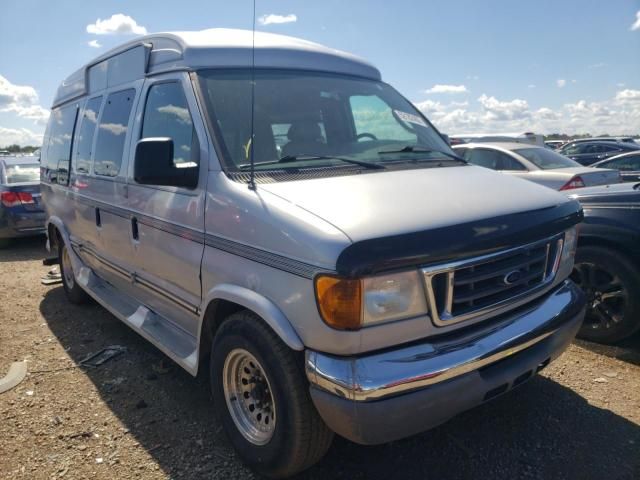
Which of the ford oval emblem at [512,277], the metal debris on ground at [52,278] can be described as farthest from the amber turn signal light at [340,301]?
the metal debris on ground at [52,278]

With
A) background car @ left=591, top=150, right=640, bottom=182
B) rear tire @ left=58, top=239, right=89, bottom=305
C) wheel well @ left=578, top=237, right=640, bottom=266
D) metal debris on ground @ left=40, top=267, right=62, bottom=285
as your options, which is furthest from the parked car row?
background car @ left=591, top=150, right=640, bottom=182

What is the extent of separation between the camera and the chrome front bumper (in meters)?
2.09

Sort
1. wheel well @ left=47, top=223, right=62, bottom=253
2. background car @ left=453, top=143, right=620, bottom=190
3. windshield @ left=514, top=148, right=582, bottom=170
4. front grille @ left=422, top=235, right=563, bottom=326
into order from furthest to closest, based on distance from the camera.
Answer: windshield @ left=514, top=148, right=582, bottom=170 < background car @ left=453, top=143, right=620, bottom=190 < wheel well @ left=47, top=223, right=62, bottom=253 < front grille @ left=422, top=235, right=563, bottom=326

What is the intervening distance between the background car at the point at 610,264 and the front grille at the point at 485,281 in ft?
5.34

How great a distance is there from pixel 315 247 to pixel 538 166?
7586mm

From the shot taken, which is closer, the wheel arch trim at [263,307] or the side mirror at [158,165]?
the wheel arch trim at [263,307]

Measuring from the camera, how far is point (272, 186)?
253 cm

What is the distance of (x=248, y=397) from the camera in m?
2.79

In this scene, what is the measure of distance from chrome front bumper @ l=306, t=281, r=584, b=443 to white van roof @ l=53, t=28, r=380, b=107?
2.00 m

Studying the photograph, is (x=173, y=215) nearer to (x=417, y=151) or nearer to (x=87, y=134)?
(x=417, y=151)

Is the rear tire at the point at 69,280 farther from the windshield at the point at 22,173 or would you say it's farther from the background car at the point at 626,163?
the background car at the point at 626,163

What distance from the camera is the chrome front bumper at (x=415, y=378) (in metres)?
2.09

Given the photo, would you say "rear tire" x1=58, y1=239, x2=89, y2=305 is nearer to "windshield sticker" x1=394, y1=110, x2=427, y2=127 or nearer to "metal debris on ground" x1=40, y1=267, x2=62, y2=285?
"metal debris on ground" x1=40, y1=267, x2=62, y2=285

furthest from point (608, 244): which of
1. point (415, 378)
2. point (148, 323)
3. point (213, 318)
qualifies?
point (148, 323)
